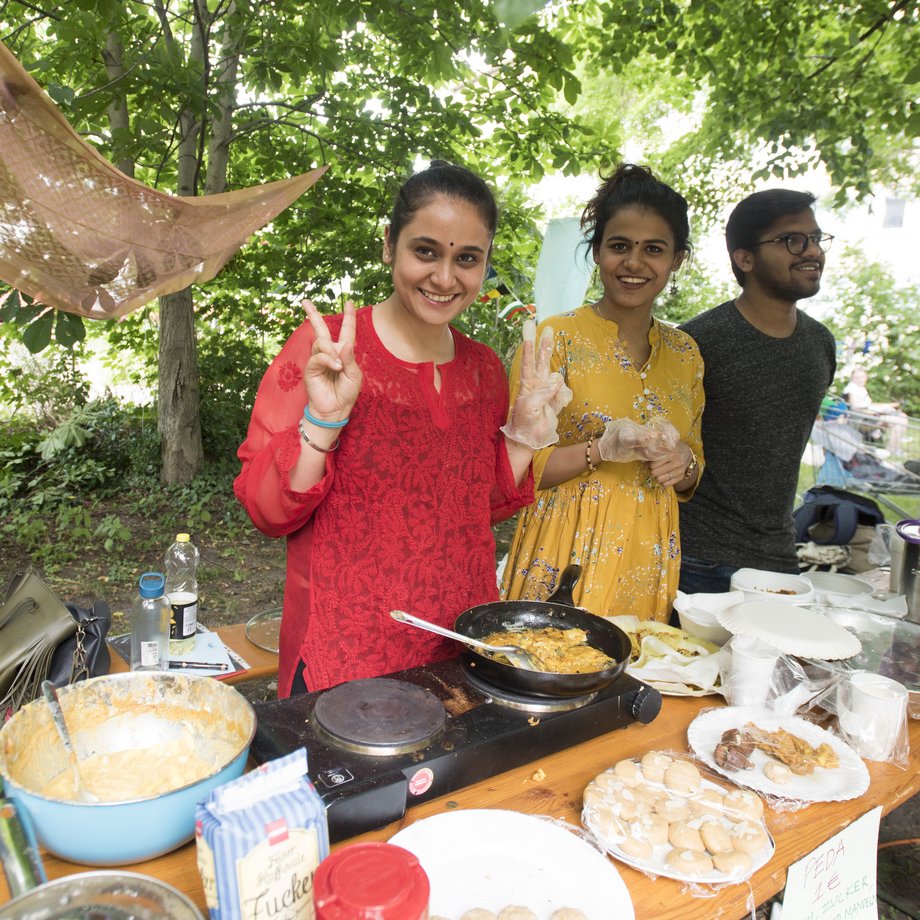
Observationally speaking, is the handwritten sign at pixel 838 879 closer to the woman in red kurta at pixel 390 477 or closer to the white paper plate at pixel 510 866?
the white paper plate at pixel 510 866

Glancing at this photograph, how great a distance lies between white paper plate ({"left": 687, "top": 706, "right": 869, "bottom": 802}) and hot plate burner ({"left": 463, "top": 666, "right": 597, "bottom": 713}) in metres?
0.29

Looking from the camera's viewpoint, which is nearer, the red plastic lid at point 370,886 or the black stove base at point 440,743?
the red plastic lid at point 370,886

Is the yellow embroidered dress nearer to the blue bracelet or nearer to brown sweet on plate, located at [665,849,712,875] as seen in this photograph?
the blue bracelet

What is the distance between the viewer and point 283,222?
5637 mm

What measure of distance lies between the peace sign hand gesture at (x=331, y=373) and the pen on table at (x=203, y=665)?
110cm

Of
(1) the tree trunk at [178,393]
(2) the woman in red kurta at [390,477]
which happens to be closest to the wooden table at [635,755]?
(2) the woman in red kurta at [390,477]

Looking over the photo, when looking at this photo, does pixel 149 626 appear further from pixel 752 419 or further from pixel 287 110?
pixel 287 110

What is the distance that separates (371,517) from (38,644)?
0.85 meters

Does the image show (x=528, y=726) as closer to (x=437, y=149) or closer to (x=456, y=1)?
(x=456, y=1)

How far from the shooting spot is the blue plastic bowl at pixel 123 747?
90cm

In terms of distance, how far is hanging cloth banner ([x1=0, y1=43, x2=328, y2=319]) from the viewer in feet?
5.63

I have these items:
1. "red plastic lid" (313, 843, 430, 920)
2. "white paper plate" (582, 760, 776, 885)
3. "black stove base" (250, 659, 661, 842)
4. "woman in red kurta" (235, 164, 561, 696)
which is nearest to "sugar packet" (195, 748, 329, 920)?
"red plastic lid" (313, 843, 430, 920)

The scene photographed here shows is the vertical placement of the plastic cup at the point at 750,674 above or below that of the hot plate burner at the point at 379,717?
below

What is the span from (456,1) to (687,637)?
11.5ft
